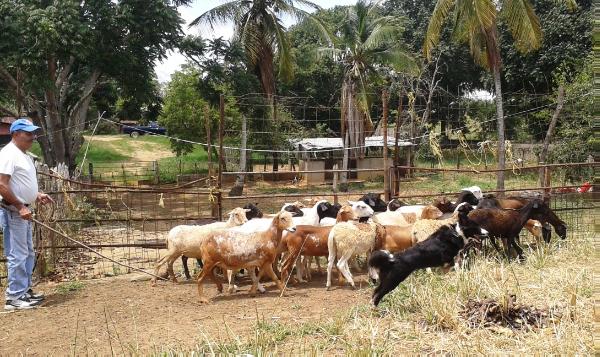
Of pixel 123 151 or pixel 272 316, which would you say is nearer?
pixel 272 316

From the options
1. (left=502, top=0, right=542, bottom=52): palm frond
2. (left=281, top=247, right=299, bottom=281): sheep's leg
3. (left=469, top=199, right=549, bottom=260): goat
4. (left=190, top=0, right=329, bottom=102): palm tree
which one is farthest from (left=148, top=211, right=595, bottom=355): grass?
(left=190, top=0, right=329, bottom=102): palm tree

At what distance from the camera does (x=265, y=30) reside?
2334 cm

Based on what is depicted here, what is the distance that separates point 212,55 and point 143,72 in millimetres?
2603

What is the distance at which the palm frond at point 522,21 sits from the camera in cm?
1577

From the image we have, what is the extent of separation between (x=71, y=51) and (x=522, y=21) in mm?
13438

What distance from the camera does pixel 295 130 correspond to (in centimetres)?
3164

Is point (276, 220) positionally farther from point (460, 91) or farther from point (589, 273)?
point (460, 91)

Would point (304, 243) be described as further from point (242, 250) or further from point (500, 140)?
point (500, 140)

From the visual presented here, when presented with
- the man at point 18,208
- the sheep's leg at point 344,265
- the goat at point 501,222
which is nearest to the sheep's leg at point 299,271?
the sheep's leg at point 344,265

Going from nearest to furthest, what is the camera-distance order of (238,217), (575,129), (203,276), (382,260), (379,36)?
(382,260) < (203,276) < (238,217) < (575,129) < (379,36)

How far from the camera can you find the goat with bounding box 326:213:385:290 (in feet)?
25.0

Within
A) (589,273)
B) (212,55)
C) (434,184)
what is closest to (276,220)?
(589,273)

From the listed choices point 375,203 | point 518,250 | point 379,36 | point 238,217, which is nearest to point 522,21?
point 379,36

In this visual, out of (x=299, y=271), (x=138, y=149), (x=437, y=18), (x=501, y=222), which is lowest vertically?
(x=299, y=271)
